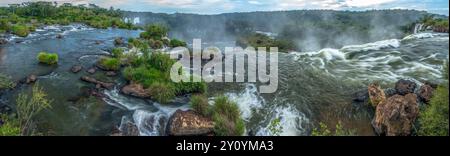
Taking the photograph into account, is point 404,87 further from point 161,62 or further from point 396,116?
point 161,62

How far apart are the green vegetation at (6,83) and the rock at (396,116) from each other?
17.1 m

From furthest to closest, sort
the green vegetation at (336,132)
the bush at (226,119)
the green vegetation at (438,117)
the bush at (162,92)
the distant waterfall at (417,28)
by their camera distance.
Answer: the distant waterfall at (417,28), the bush at (162,92), the bush at (226,119), the green vegetation at (438,117), the green vegetation at (336,132)

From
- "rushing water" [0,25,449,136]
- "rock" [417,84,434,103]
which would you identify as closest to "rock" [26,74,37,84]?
"rushing water" [0,25,449,136]

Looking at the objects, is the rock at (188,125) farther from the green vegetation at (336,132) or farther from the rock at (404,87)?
the rock at (404,87)

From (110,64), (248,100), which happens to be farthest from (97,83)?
(248,100)

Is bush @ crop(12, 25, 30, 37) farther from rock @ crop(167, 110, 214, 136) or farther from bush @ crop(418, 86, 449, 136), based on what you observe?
bush @ crop(418, 86, 449, 136)

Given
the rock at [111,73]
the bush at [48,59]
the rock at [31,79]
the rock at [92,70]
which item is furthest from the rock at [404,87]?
the bush at [48,59]

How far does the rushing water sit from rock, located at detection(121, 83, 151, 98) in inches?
16.1

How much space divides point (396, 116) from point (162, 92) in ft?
32.8

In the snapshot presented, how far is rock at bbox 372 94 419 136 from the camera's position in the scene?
41.8 feet

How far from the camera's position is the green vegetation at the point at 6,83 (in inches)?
690

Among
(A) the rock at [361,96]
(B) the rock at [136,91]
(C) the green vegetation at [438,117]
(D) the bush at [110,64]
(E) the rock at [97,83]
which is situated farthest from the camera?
(D) the bush at [110,64]

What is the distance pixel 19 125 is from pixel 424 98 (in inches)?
650
